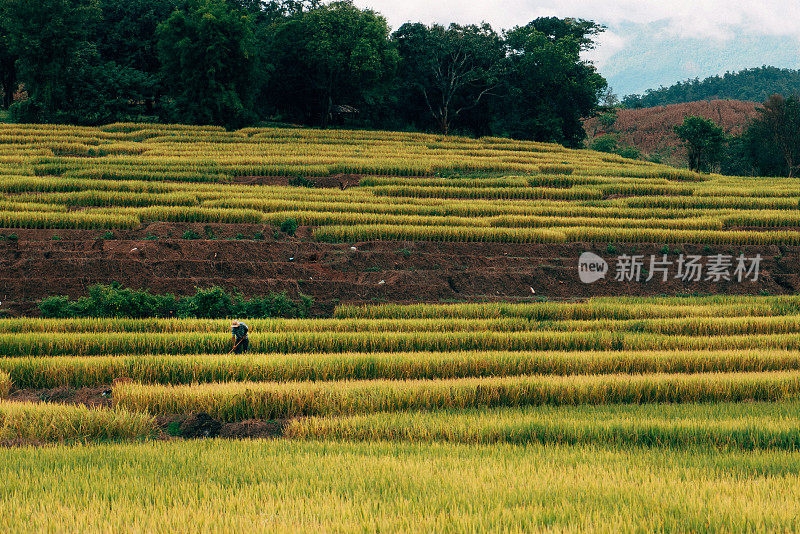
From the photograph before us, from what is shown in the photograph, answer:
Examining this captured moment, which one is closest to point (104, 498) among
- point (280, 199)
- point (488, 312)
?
point (488, 312)

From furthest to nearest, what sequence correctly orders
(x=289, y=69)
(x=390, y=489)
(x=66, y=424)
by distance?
(x=289, y=69)
(x=66, y=424)
(x=390, y=489)

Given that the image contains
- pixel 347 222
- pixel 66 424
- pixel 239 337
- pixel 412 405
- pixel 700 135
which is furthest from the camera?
pixel 700 135

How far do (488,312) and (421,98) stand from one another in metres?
42.4

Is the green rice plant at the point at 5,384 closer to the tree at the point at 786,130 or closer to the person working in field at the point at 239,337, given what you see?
the person working in field at the point at 239,337

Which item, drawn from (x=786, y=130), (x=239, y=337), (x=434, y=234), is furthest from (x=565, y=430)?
(x=786, y=130)

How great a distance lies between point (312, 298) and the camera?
48.6 ft

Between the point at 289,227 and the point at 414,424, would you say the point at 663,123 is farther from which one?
the point at 414,424

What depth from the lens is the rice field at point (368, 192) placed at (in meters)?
19.7

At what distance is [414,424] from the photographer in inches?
288

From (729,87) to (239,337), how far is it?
13760cm

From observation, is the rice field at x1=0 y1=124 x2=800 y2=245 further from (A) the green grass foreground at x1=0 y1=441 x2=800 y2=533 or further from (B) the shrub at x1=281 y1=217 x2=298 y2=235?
(A) the green grass foreground at x1=0 y1=441 x2=800 y2=533

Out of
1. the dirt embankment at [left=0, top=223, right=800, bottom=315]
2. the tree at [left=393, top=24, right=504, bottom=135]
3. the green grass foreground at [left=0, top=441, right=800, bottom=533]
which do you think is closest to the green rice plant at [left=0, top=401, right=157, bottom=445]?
the green grass foreground at [left=0, top=441, right=800, bottom=533]

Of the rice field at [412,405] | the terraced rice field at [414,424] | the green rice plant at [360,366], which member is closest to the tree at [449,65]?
the rice field at [412,405]

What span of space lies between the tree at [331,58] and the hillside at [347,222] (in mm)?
13267
